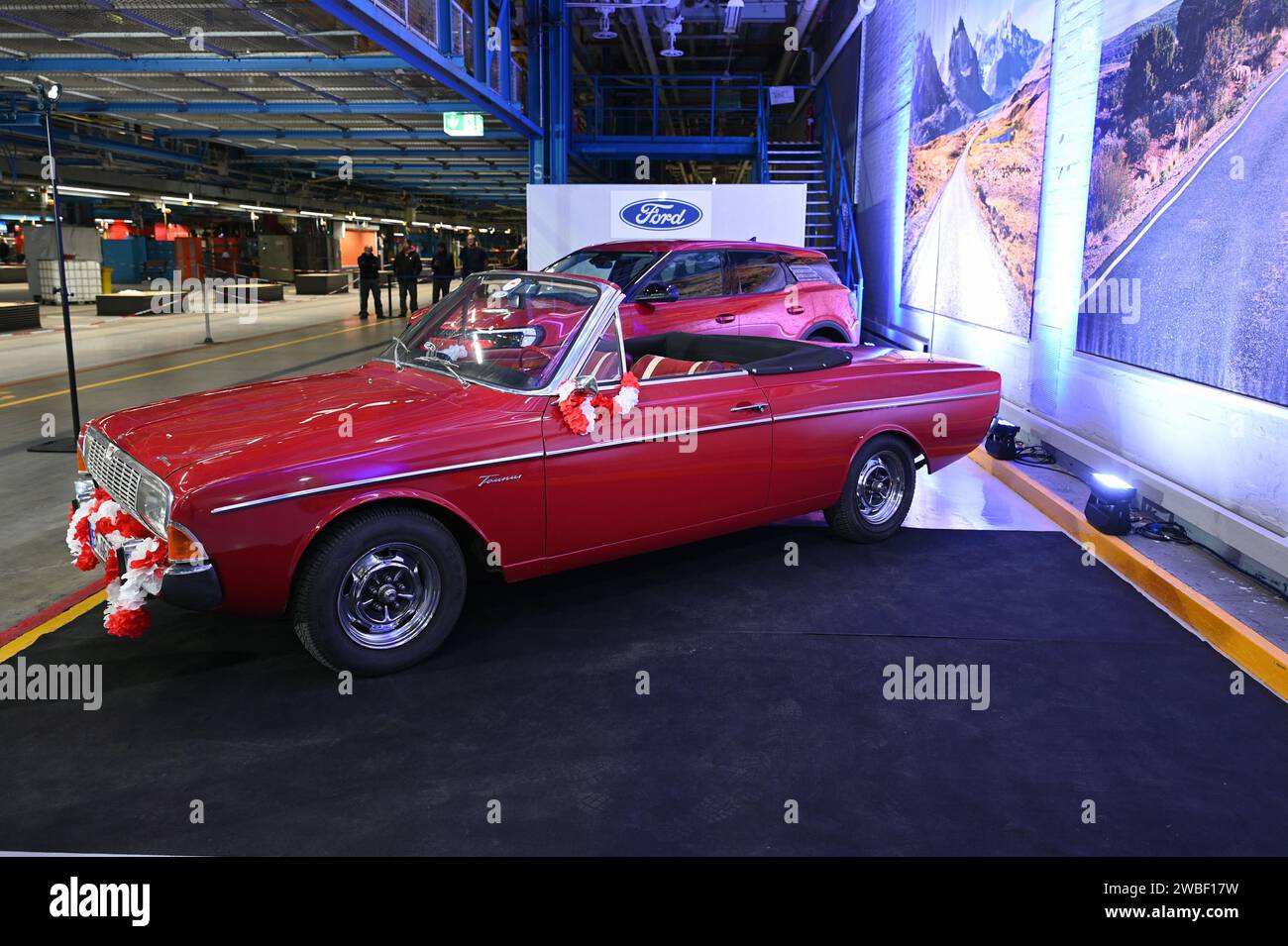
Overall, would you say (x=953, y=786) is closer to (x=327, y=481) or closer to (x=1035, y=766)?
(x=1035, y=766)

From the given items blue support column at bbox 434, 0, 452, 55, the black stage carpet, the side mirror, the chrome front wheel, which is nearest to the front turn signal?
the chrome front wheel

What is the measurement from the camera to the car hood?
3.76m

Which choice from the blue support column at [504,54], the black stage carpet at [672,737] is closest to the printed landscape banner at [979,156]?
the black stage carpet at [672,737]

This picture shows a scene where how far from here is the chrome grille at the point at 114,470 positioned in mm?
3848

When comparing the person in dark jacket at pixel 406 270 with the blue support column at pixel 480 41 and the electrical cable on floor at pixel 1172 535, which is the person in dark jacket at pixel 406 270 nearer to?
the blue support column at pixel 480 41

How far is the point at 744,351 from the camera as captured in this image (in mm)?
5918

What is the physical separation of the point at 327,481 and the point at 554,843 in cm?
162

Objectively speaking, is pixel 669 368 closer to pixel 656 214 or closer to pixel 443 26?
pixel 443 26

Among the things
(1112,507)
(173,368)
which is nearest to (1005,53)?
(1112,507)

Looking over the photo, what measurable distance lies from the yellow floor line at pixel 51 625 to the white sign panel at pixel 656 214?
9.86 metres

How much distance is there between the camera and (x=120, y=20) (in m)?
10.5

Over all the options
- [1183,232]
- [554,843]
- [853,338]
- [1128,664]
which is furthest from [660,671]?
[853,338]

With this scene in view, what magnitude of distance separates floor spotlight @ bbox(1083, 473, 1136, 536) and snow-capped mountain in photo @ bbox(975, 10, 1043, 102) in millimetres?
4543

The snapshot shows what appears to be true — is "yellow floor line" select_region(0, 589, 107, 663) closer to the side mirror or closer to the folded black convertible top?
the folded black convertible top
